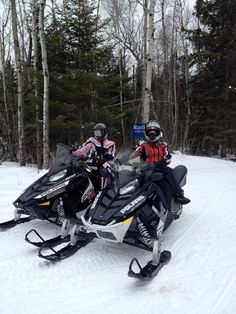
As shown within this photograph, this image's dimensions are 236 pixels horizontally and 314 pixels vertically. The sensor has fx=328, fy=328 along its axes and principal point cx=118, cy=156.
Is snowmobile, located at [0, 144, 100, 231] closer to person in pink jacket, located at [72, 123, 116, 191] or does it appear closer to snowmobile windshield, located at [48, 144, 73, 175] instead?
snowmobile windshield, located at [48, 144, 73, 175]

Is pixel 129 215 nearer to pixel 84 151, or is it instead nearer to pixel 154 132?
pixel 154 132

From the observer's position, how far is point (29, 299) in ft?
9.20

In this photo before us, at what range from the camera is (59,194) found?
4273 millimetres

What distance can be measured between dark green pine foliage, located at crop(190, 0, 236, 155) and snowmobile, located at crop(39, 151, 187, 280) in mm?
13900

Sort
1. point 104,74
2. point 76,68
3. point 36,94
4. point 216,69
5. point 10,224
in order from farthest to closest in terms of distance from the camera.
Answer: point 216,69, point 104,74, point 76,68, point 36,94, point 10,224

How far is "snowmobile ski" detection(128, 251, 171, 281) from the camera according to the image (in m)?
2.99

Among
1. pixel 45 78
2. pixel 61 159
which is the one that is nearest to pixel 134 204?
pixel 61 159

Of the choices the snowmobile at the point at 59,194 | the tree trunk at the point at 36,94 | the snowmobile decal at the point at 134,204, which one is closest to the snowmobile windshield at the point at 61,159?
the snowmobile at the point at 59,194

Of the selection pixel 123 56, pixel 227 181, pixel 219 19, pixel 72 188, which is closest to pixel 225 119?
pixel 219 19

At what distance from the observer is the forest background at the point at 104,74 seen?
35.1 ft

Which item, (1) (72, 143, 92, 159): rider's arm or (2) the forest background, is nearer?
(1) (72, 143, 92, 159): rider's arm

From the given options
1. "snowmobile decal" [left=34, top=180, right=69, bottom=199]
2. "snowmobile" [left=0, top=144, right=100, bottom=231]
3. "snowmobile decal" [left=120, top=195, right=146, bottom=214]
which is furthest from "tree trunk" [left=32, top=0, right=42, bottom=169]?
"snowmobile decal" [left=120, top=195, right=146, bottom=214]

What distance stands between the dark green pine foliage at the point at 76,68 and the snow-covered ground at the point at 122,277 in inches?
255

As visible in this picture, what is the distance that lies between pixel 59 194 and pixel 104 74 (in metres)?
10.2
